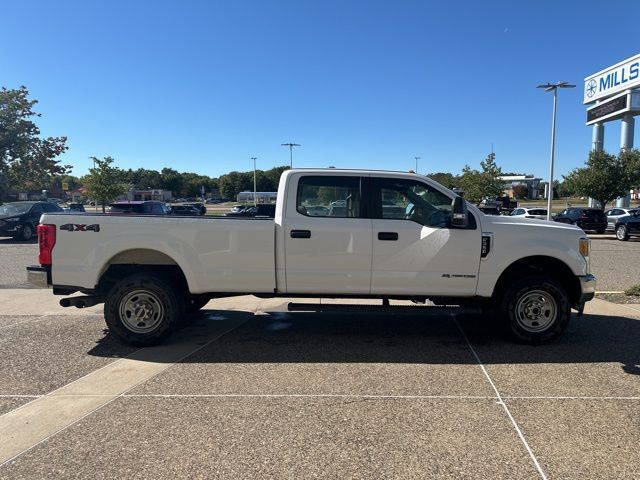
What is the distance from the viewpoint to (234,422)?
3.77 m

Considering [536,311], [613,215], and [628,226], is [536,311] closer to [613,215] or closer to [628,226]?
[628,226]

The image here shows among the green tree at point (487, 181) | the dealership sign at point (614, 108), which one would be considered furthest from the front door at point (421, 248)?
the green tree at point (487, 181)

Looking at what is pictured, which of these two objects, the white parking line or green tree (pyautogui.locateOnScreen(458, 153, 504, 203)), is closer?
the white parking line

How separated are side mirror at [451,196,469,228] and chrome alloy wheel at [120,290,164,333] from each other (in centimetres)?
343

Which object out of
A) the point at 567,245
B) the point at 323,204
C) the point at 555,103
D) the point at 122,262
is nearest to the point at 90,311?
the point at 122,262

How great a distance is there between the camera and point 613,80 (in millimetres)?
36188

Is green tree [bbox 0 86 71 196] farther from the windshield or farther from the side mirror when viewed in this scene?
the side mirror

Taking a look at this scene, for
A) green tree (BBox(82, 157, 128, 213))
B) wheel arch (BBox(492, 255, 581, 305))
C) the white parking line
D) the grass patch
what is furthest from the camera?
green tree (BBox(82, 157, 128, 213))

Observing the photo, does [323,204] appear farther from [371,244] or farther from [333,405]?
[333,405]

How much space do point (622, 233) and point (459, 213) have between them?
68.9ft

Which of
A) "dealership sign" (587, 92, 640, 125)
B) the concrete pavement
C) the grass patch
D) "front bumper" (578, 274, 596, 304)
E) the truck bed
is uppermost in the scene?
"dealership sign" (587, 92, 640, 125)

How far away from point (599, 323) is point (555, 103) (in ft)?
83.0

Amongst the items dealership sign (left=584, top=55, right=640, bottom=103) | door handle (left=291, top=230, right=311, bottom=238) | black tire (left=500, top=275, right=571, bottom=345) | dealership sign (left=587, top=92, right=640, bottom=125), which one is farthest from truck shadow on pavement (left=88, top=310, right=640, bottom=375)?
dealership sign (left=584, top=55, right=640, bottom=103)

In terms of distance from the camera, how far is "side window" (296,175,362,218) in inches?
222
